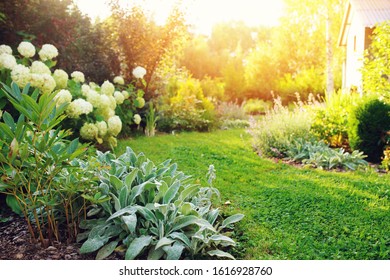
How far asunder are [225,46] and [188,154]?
1534 centimetres

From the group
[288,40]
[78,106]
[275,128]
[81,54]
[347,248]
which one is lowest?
[347,248]

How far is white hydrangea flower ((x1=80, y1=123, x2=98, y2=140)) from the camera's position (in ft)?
15.6

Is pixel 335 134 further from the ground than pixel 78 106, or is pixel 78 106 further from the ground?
pixel 78 106

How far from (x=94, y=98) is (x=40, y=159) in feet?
8.95

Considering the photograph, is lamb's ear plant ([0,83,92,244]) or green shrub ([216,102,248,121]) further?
green shrub ([216,102,248,121])

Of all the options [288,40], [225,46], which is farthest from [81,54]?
[225,46]

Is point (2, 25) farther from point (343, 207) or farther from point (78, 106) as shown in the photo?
point (343, 207)

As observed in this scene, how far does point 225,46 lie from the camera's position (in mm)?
19672

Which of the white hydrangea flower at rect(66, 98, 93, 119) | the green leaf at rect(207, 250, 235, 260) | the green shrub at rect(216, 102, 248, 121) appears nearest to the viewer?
the green leaf at rect(207, 250, 235, 260)

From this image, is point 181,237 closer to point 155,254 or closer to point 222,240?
point 155,254

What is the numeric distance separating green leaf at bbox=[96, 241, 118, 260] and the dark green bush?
4074 millimetres

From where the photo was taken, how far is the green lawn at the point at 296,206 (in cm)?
274

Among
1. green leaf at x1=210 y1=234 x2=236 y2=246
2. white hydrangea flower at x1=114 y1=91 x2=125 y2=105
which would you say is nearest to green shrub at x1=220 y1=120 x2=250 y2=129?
white hydrangea flower at x1=114 y1=91 x2=125 y2=105

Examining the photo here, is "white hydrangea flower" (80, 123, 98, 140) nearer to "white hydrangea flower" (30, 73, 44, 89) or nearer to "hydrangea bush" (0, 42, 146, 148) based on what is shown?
"hydrangea bush" (0, 42, 146, 148)
